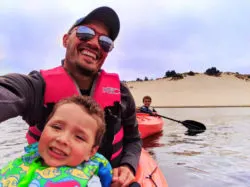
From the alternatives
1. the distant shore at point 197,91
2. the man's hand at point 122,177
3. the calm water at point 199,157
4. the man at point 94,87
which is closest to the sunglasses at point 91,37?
the man at point 94,87

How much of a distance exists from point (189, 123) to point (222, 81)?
32.0 meters

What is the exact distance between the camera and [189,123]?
1059 cm

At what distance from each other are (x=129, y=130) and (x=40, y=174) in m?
1.09

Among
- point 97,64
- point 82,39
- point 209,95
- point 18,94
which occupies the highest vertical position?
point 82,39

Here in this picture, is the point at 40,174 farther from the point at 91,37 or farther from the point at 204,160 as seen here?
the point at 204,160

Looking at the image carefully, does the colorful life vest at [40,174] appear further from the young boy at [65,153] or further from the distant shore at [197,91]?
the distant shore at [197,91]

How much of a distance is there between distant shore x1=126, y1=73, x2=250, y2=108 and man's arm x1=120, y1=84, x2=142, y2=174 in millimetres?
29811

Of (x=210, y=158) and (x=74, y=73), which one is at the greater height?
(x=74, y=73)

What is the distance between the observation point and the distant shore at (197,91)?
110 ft

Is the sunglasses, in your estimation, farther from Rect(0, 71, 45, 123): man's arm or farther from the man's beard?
Rect(0, 71, 45, 123): man's arm

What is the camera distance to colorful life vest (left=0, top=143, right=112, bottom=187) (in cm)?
151

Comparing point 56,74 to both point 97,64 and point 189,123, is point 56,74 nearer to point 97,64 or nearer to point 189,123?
point 97,64

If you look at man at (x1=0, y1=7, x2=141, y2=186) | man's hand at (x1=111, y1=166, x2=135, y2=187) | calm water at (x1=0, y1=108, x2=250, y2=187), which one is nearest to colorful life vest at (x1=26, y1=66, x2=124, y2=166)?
man at (x1=0, y1=7, x2=141, y2=186)

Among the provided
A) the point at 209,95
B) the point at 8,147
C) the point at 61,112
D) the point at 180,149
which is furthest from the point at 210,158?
the point at 209,95
